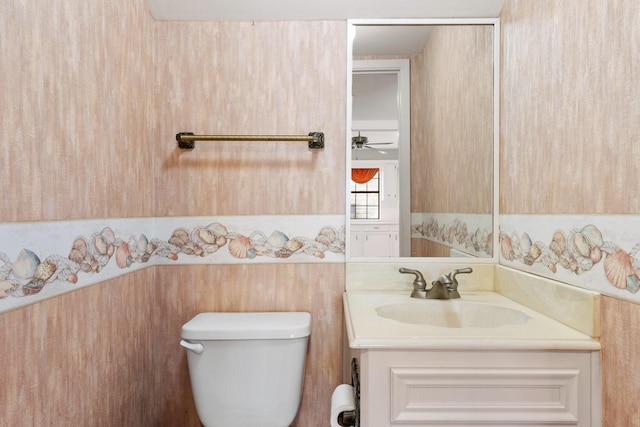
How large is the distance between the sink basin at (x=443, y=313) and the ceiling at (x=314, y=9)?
105 cm

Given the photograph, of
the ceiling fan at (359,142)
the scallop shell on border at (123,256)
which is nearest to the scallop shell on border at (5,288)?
the scallop shell on border at (123,256)

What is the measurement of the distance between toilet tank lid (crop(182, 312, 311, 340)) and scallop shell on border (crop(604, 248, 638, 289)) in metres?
0.85

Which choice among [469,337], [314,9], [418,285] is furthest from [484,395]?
[314,9]

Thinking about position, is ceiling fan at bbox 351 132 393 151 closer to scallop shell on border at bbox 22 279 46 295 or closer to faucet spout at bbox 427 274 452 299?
faucet spout at bbox 427 274 452 299

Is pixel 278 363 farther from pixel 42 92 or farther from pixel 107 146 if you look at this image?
pixel 42 92

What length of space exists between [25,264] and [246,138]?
771 mm

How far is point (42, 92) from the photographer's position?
2.74 feet

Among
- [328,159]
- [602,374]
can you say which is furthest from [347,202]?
[602,374]

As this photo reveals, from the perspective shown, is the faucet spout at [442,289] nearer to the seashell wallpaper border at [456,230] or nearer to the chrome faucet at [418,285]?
the chrome faucet at [418,285]

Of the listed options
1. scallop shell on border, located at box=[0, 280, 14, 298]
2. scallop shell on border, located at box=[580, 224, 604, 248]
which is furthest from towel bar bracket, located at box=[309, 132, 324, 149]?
scallop shell on border, located at box=[0, 280, 14, 298]

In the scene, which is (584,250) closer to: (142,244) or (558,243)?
(558,243)

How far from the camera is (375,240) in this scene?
4.79 ft

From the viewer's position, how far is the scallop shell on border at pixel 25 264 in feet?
2.56

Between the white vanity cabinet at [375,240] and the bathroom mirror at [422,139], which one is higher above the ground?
the bathroom mirror at [422,139]
